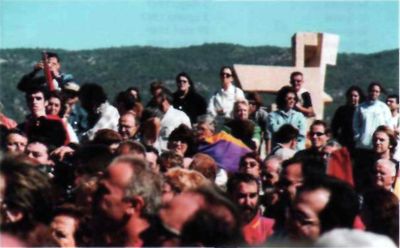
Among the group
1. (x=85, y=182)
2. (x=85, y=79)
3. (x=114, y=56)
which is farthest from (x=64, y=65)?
(x=85, y=182)

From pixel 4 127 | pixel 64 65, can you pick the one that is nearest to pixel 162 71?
pixel 64 65

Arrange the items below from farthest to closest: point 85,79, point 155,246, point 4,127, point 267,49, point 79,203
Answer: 1. point 267,49
2. point 85,79
3. point 4,127
4. point 79,203
5. point 155,246

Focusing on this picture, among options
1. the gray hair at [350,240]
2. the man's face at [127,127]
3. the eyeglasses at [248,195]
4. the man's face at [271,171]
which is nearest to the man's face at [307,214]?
the gray hair at [350,240]

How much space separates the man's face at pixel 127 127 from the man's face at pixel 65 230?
3711mm

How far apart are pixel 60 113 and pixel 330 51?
5.51m

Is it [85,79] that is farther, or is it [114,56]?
[114,56]

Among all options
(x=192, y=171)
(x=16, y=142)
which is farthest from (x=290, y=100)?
(x=192, y=171)

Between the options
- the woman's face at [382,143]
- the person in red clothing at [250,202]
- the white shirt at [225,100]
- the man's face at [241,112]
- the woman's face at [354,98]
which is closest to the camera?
the person in red clothing at [250,202]

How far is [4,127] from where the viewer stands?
9266 mm

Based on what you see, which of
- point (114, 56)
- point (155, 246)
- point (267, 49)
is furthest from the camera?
point (267, 49)

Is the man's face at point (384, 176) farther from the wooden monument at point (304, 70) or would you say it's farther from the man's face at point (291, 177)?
the wooden monument at point (304, 70)

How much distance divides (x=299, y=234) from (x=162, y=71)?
931cm

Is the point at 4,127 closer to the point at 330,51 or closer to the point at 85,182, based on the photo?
the point at 85,182

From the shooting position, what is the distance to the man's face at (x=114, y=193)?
533 cm
